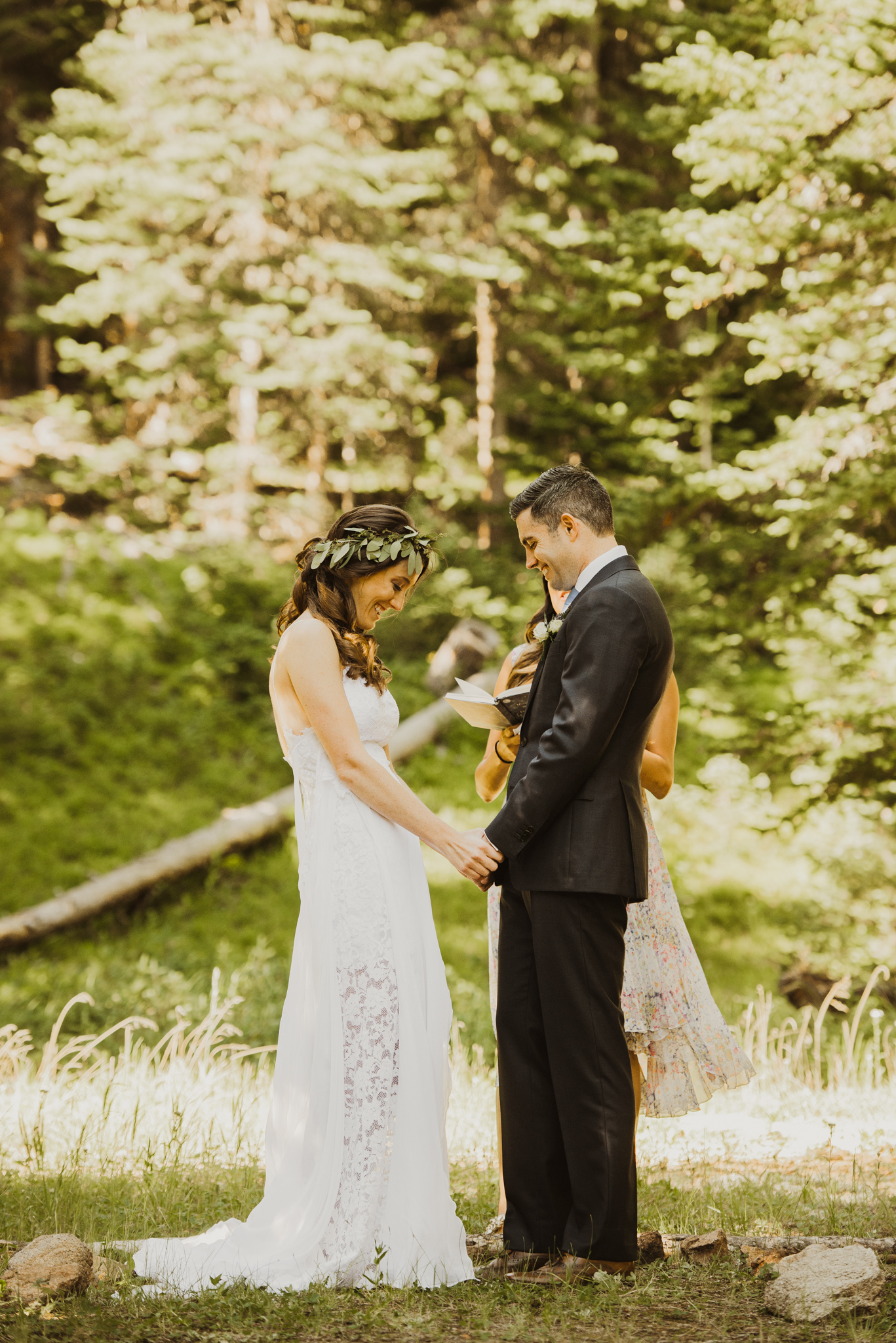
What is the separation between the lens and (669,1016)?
11.8 feet

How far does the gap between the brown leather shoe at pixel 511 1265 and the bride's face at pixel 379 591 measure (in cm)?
203

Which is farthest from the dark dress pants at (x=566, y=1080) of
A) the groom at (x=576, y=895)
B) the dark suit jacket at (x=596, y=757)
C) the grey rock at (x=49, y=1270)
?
the grey rock at (x=49, y=1270)

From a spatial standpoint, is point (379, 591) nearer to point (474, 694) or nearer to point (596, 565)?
point (474, 694)

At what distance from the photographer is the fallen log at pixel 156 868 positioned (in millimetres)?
8297

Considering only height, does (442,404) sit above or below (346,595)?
above

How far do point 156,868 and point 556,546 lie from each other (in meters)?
6.85

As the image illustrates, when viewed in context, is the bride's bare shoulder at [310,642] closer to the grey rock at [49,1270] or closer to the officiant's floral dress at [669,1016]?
the officiant's floral dress at [669,1016]

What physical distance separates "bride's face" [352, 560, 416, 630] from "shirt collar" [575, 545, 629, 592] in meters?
0.62

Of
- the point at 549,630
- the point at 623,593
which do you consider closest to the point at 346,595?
the point at 549,630

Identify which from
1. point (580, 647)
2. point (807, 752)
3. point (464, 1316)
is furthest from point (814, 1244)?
point (807, 752)

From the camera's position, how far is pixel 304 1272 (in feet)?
10.2

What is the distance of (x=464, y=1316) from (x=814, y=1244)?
3.56 ft

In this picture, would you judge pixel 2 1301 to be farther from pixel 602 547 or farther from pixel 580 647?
pixel 602 547

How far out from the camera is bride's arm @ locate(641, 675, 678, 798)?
12.0 feet
